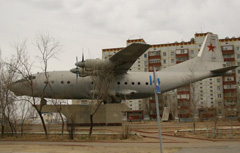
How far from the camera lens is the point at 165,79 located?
1202 inches

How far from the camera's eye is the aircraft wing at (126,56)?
82.7 feet

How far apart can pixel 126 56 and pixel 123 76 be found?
11.5 feet

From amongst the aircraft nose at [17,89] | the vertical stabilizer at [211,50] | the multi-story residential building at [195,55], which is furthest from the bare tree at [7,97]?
the multi-story residential building at [195,55]

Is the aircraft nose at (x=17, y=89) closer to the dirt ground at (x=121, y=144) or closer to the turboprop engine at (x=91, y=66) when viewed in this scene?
the dirt ground at (x=121, y=144)

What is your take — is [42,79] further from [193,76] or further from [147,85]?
[193,76]

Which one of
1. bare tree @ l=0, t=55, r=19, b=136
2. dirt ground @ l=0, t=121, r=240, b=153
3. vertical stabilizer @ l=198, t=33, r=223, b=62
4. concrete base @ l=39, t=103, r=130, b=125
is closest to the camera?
dirt ground @ l=0, t=121, r=240, b=153

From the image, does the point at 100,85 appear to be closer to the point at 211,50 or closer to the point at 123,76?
the point at 123,76

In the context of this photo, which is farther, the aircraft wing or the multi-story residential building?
the multi-story residential building

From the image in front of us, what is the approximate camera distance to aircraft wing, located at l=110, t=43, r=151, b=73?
25194 mm

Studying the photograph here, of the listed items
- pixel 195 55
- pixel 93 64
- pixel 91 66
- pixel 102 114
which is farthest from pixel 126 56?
pixel 195 55

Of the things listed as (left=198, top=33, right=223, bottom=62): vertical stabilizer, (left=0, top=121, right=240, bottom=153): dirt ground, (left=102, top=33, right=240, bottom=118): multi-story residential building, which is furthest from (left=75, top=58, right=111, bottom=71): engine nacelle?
(left=102, top=33, right=240, bottom=118): multi-story residential building

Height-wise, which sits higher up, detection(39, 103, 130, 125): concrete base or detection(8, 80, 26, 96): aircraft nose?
detection(8, 80, 26, 96): aircraft nose

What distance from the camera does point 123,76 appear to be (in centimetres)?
2928

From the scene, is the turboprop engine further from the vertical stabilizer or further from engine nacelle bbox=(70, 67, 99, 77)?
the vertical stabilizer
